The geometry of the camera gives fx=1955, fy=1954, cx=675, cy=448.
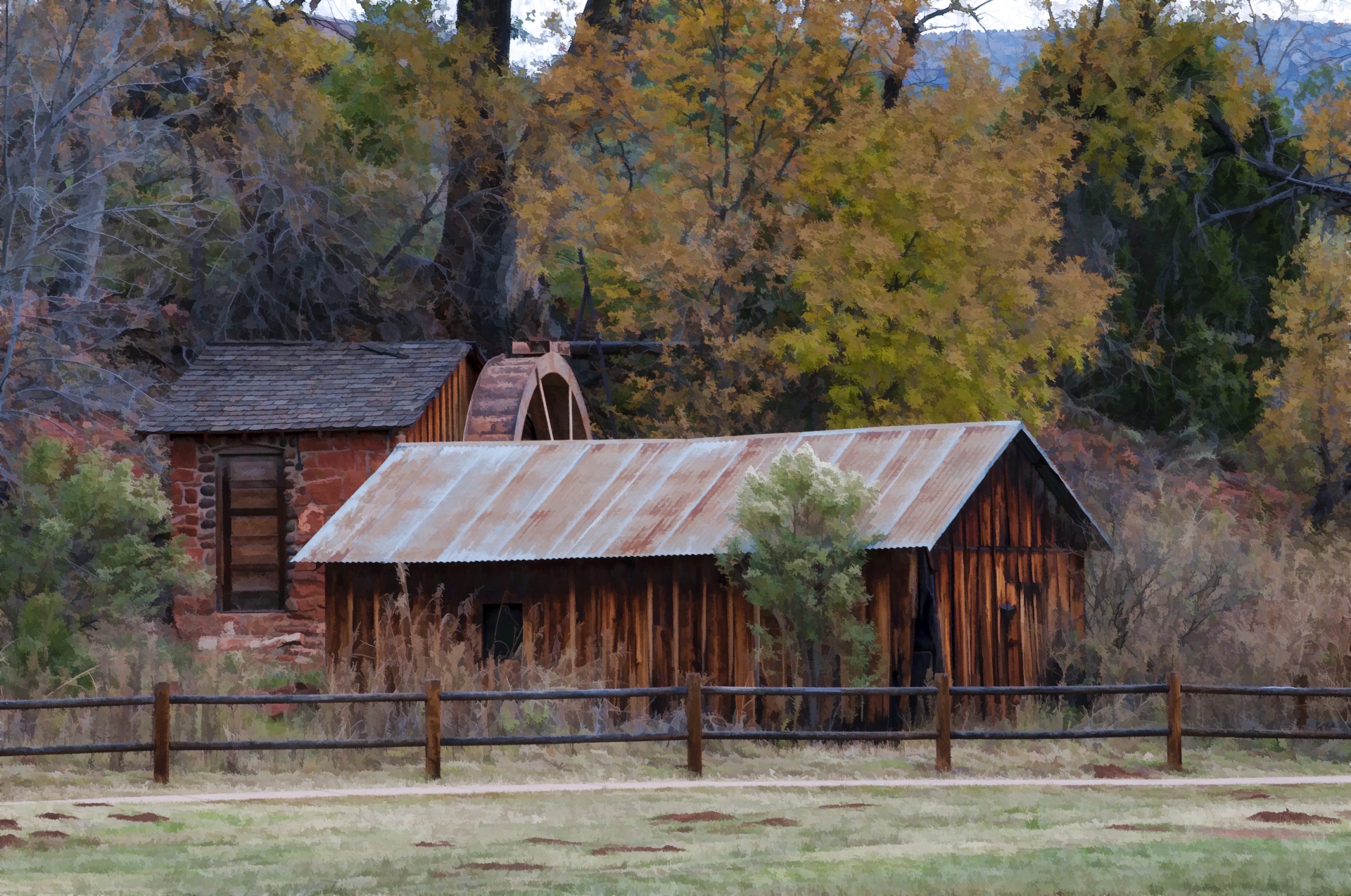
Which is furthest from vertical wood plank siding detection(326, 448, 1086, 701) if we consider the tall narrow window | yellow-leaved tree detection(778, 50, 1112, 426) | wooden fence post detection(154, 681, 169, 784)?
yellow-leaved tree detection(778, 50, 1112, 426)

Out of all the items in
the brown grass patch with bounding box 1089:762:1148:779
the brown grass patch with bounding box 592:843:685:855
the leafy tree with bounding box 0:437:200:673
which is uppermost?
the leafy tree with bounding box 0:437:200:673

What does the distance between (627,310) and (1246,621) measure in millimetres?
16673

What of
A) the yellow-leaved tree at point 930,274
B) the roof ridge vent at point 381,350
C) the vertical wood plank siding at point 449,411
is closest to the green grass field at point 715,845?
the vertical wood plank siding at point 449,411

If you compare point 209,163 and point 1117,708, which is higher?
point 209,163

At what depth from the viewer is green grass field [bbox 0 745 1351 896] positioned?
460 inches

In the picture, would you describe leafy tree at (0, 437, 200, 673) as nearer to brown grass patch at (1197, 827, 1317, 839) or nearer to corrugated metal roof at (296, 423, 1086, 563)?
corrugated metal roof at (296, 423, 1086, 563)

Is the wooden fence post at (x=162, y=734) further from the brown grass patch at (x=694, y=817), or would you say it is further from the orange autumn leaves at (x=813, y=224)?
the orange autumn leaves at (x=813, y=224)

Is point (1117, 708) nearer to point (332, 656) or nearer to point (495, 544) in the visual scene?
point (495, 544)

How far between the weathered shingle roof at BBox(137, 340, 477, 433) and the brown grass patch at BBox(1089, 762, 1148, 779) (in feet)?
43.6

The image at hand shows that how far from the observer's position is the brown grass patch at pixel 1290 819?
1414 centimetres

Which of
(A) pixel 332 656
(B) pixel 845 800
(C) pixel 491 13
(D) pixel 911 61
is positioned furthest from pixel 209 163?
(B) pixel 845 800

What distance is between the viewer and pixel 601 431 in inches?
1571

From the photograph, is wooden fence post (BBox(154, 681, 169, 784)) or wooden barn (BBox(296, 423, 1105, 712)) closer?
wooden fence post (BBox(154, 681, 169, 784))

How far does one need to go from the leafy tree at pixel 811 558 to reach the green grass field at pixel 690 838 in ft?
8.03
